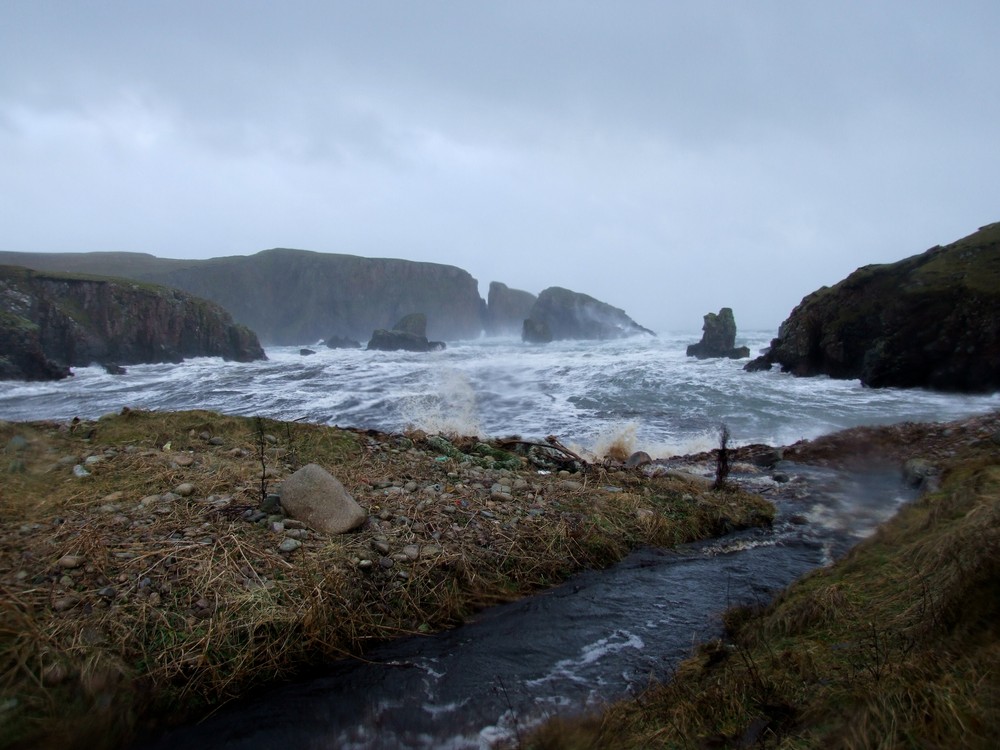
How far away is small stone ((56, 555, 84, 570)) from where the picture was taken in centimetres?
324

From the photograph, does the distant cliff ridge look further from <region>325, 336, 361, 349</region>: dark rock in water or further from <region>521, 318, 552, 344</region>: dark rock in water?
<region>521, 318, 552, 344</region>: dark rock in water

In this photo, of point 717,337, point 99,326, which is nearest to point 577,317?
point 717,337

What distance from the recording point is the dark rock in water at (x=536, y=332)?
75.9 metres

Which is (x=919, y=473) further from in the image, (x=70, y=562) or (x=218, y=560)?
(x=70, y=562)

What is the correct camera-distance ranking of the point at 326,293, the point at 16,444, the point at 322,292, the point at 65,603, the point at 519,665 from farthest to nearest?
the point at 326,293
the point at 322,292
the point at 16,444
the point at 519,665
the point at 65,603

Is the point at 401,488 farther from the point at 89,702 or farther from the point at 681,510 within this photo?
the point at 681,510

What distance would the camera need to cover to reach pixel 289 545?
3.79 metres

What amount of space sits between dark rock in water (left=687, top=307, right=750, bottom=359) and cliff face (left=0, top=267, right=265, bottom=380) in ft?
132

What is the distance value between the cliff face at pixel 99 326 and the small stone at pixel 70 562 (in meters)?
34.3

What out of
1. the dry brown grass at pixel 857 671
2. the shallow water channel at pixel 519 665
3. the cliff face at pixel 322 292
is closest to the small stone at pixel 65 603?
the shallow water channel at pixel 519 665

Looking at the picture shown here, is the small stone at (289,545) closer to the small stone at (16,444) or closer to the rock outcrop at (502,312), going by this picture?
the small stone at (16,444)

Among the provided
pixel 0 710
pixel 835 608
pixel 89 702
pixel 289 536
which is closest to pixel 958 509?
pixel 835 608

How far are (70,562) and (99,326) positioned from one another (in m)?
45.1

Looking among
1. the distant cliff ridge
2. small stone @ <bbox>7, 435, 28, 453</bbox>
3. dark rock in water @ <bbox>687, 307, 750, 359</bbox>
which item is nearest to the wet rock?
small stone @ <bbox>7, 435, 28, 453</bbox>
